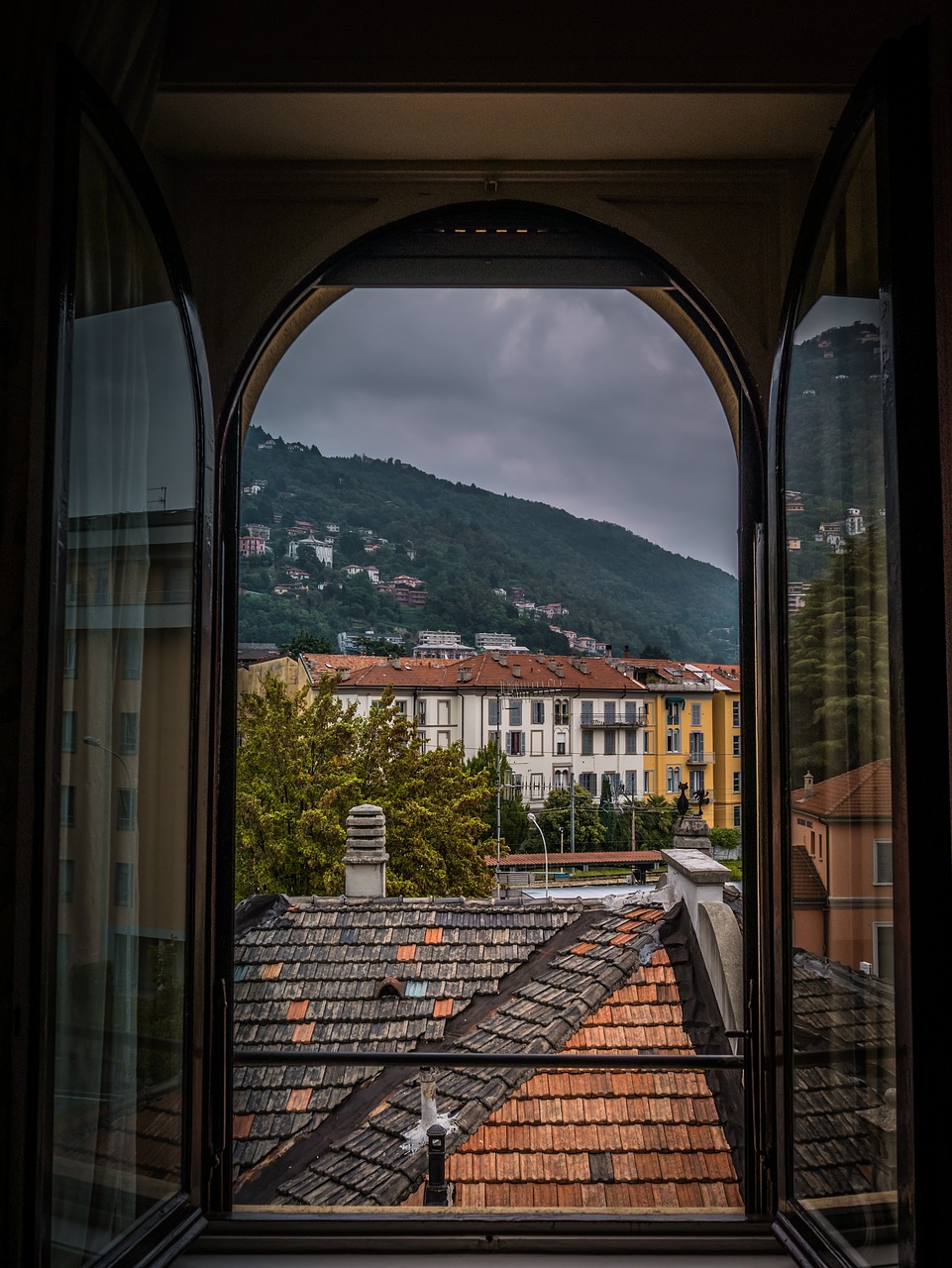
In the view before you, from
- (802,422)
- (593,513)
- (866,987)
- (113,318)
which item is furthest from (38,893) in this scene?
(593,513)

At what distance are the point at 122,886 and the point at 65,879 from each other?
0.15m

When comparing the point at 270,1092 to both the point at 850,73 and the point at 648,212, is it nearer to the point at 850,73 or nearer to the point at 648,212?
the point at 648,212

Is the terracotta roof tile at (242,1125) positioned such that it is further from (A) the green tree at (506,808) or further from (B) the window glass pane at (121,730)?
(A) the green tree at (506,808)

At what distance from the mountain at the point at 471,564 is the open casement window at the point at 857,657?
26.1 inches

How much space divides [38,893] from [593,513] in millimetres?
1677

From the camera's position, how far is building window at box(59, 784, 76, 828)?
106cm

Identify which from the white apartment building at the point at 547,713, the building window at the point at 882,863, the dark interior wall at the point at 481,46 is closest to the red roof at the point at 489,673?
the white apartment building at the point at 547,713

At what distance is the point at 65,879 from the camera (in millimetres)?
1058

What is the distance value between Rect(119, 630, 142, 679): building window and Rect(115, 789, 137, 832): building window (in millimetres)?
149

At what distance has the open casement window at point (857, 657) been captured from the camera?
36.0 inches

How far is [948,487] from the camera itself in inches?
39.6

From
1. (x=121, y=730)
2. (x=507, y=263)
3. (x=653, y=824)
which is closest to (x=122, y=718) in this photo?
(x=121, y=730)

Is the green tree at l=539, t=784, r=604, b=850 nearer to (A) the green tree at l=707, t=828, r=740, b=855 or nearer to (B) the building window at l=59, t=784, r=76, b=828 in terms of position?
(A) the green tree at l=707, t=828, r=740, b=855

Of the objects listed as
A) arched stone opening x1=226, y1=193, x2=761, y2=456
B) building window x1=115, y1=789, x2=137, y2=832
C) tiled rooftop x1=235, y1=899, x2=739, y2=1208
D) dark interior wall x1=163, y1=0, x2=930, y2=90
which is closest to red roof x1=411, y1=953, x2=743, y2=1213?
tiled rooftop x1=235, y1=899, x2=739, y2=1208
